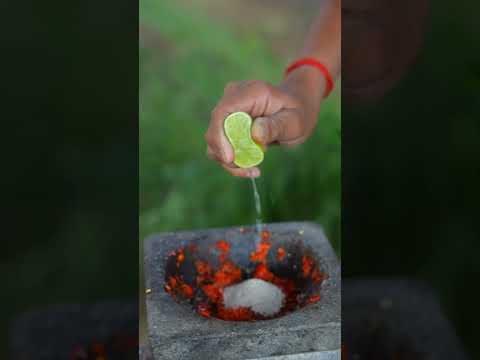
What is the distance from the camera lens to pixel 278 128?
1.38 meters

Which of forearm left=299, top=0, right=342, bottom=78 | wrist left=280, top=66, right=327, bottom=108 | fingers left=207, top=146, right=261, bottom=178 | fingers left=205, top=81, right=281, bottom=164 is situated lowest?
fingers left=207, top=146, right=261, bottom=178

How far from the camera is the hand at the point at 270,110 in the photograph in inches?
51.3

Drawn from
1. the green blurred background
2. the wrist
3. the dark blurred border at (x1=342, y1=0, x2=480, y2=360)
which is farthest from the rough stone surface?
the green blurred background

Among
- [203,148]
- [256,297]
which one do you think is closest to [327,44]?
[256,297]

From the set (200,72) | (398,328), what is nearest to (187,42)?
(200,72)

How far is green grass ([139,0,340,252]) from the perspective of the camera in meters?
2.65

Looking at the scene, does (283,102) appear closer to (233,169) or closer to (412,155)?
(233,169)
